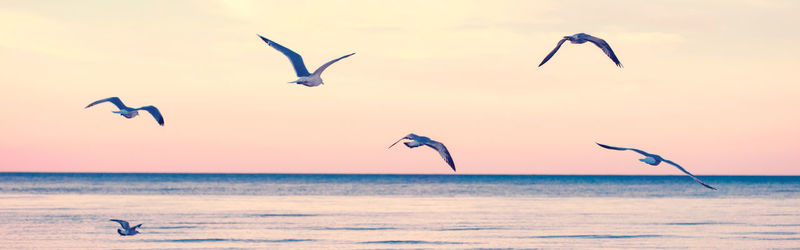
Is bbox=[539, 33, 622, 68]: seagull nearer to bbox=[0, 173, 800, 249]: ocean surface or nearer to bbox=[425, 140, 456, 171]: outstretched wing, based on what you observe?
→ bbox=[425, 140, 456, 171]: outstretched wing

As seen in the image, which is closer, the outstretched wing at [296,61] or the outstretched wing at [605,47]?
the outstretched wing at [605,47]

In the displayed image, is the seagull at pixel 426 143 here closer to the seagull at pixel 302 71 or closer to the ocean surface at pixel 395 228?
the seagull at pixel 302 71

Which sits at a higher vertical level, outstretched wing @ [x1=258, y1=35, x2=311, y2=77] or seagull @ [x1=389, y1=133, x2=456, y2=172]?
outstretched wing @ [x1=258, y1=35, x2=311, y2=77]

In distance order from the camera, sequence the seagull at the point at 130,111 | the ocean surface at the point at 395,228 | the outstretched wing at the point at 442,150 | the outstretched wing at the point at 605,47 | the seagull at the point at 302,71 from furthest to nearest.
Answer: the ocean surface at the point at 395,228, the seagull at the point at 130,111, the seagull at the point at 302,71, the outstretched wing at the point at 605,47, the outstretched wing at the point at 442,150

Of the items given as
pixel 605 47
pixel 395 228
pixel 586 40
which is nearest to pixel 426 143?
pixel 586 40

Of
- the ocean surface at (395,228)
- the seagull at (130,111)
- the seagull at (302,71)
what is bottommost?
the ocean surface at (395,228)

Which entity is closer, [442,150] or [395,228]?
[442,150]

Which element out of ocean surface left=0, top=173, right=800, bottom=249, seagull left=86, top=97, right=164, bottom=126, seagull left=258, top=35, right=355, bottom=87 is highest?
seagull left=258, top=35, right=355, bottom=87

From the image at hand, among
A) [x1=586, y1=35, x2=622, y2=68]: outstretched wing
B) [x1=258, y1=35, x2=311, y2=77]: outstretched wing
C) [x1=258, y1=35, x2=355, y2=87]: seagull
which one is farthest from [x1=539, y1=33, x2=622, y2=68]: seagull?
[x1=258, y1=35, x2=311, y2=77]: outstretched wing

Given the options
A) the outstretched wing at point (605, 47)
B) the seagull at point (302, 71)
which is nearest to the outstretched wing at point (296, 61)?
the seagull at point (302, 71)

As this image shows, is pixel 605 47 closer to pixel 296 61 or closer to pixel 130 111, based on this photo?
pixel 296 61

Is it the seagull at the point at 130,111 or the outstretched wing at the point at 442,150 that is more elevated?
the seagull at the point at 130,111

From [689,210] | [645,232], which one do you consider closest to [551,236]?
[645,232]

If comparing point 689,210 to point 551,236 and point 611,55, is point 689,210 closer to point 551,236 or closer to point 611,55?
point 551,236
